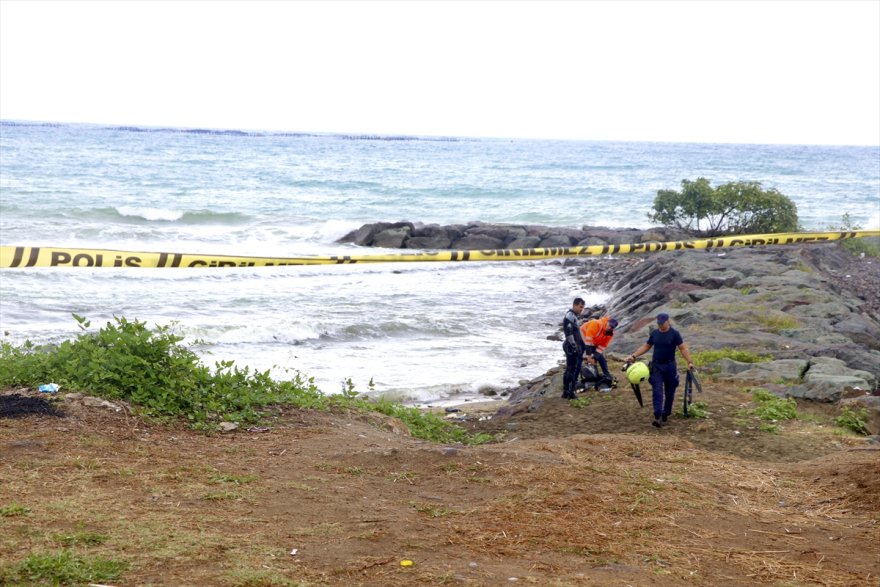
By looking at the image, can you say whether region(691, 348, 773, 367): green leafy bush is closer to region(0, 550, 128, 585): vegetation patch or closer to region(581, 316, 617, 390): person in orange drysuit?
region(581, 316, 617, 390): person in orange drysuit

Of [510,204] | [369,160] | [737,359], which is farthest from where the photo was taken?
[369,160]

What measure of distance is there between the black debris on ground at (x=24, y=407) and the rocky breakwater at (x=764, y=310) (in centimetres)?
614

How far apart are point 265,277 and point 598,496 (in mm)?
18984

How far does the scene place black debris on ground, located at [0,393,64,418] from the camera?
7.79 m

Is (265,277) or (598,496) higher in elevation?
(598,496)

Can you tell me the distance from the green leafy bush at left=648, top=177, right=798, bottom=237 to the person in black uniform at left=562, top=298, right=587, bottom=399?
59.8 feet

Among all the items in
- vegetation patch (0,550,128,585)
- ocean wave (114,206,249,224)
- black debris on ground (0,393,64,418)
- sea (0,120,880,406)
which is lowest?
ocean wave (114,206,249,224)

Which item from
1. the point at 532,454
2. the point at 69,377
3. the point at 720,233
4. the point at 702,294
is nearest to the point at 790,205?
the point at 720,233

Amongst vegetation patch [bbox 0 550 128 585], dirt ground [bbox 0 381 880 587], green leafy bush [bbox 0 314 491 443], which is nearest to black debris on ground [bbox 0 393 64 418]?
dirt ground [bbox 0 381 880 587]

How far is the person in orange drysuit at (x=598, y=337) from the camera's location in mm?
12289

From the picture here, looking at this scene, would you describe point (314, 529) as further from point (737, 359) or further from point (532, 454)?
point (737, 359)

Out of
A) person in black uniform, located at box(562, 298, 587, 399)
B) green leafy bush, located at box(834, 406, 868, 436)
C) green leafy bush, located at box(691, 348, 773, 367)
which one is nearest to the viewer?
green leafy bush, located at box(834, 406, 868, 436)

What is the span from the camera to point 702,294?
18359 mm

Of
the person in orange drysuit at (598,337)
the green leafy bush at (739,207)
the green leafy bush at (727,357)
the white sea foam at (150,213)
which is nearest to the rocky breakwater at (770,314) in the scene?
the green leafy bush at (727,357)
